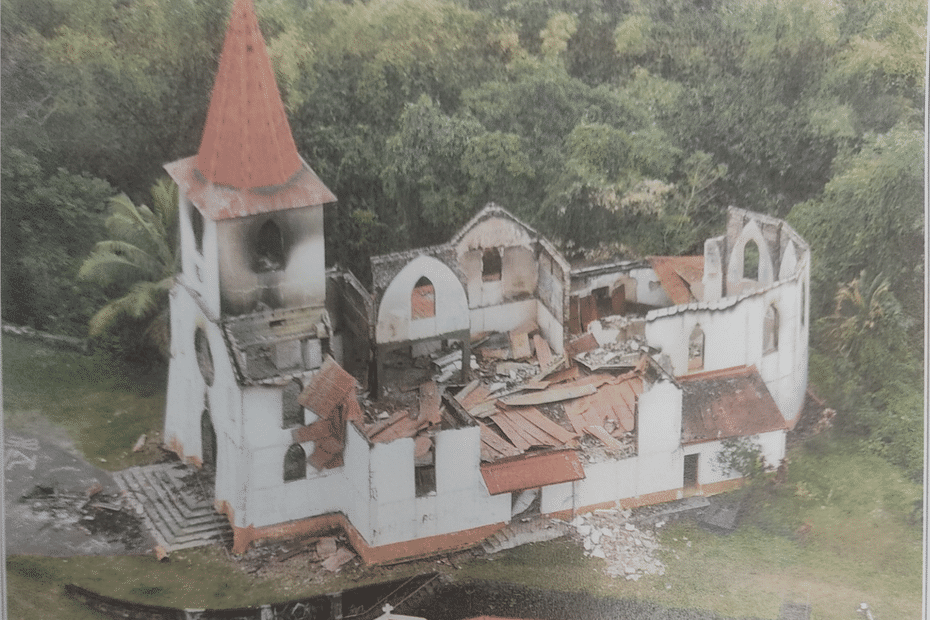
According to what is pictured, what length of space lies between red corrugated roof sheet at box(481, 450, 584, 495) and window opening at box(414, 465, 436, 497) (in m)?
0.25

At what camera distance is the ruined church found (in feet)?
21.1

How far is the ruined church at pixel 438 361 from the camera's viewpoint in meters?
6.43

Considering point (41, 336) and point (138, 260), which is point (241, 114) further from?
point (41, 336)

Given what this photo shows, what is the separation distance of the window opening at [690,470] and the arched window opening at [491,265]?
1390mm

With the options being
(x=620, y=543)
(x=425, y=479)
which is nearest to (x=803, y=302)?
(x=620, y=543)

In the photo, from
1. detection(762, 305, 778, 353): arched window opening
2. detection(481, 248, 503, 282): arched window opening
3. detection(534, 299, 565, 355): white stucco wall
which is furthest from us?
detection(762, 305, 778, 353): arched window opening

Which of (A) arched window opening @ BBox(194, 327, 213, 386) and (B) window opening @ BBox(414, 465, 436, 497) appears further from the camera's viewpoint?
(B) window opening @ BBox(414, 465, 436, 497)

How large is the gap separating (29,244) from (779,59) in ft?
12.5

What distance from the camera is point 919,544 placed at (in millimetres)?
7371

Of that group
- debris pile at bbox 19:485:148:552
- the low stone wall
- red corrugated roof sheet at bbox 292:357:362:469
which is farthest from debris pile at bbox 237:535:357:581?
the low stone wall

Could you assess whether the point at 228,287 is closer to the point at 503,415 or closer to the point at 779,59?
the point at 503,415

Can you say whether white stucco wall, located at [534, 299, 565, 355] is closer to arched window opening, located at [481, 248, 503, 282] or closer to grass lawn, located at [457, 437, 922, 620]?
arched window opening, located at [481, 248, 503, 282]

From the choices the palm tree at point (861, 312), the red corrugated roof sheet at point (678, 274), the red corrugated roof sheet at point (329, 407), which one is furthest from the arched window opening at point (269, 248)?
the palm tree at point (861, 312)

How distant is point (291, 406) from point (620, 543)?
1838 mm
